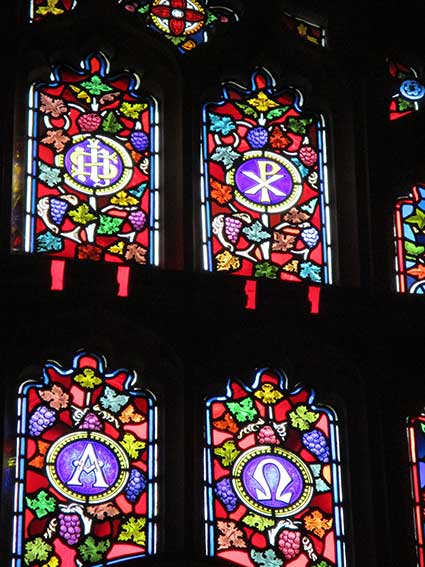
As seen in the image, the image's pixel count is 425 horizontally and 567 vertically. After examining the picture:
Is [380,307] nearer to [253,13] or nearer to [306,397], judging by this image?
[306,397]

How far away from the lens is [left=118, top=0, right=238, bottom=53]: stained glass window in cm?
1667

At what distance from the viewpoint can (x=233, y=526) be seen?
14.5m

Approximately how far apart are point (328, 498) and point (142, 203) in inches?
105

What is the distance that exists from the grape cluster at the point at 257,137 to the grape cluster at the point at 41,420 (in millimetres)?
2896

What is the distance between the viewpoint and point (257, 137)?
645 inches

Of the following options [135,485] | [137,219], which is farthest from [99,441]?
[137,219]

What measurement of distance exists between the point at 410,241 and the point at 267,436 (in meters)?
2.12

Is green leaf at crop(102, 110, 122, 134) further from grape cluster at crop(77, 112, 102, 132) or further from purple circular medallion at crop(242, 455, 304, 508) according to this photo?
purple circular medallion at crop(242, 455, 304, 508)

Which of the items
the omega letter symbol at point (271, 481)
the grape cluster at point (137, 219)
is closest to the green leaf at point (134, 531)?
the omega letter symbol at point (271, 481)

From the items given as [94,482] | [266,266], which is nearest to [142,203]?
[266,266]

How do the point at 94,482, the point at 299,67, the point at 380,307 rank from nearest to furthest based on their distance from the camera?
the point at 94,482 < the point at 380,307 < the point at 299,67

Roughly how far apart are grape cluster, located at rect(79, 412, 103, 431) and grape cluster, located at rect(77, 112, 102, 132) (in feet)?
7.96

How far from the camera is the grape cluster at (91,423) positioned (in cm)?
1474

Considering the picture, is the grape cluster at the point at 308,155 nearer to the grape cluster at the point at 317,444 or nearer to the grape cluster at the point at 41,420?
the grape cluster at the point at 317,444
